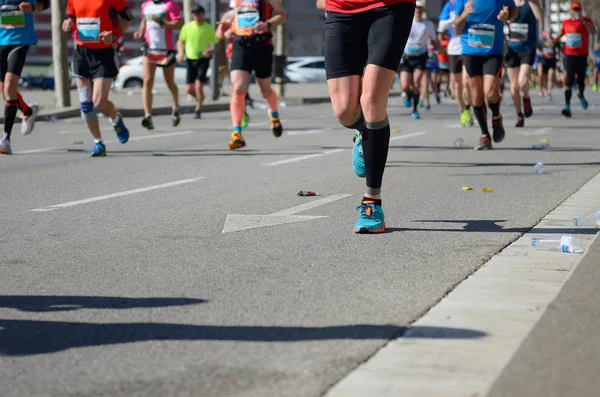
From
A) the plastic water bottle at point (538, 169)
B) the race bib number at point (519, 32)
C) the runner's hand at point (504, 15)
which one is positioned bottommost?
the plastic water bottle at point (538, 169)

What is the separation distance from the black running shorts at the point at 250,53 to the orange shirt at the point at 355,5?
227 inches

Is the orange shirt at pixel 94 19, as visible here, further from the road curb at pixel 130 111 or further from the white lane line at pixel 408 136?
the road curb at pixel 130 111

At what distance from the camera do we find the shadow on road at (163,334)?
3.92 metres

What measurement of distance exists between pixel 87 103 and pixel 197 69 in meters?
10.2

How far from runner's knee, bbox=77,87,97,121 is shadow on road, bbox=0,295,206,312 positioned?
288 inches

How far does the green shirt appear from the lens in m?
21.8

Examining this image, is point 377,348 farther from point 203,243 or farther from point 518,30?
point 518,30

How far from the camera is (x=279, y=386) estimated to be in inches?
133

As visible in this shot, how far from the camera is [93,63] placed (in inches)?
463

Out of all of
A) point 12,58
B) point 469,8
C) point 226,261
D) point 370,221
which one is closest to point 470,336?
point 226,261

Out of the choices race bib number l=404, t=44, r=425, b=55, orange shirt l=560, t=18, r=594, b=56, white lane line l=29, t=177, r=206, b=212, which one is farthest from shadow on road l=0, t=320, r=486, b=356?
orange shirt l=560, t=18, r=594, b=56

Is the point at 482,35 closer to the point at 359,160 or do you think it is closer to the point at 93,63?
the point at 93,63

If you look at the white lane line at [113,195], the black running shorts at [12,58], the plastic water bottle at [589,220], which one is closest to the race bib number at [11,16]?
the black running shorts at [12,58]

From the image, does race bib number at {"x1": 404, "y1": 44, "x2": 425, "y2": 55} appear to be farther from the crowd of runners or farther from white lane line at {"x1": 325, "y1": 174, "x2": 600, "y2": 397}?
white lane line at {"x1": 325, "y1": 174, "x2": 600, "y2": 397}
